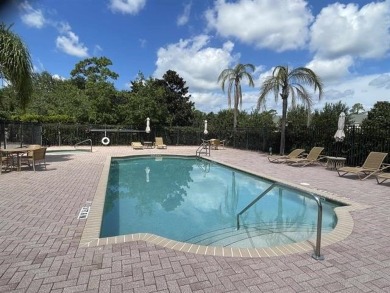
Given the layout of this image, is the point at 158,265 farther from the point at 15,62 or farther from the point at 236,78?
the point at 236,78

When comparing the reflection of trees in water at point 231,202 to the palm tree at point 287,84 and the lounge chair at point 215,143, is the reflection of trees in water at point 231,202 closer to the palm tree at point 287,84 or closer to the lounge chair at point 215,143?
the palm tree at point 287,84

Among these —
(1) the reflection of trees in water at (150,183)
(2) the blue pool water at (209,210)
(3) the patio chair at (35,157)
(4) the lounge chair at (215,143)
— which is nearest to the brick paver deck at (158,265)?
(2) the blue pool water at (209,210)

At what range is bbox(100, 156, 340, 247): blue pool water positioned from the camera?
537cm

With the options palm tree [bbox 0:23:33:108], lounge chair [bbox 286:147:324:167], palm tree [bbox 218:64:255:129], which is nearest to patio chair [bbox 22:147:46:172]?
palm tree [bbox 0:23:33:108]

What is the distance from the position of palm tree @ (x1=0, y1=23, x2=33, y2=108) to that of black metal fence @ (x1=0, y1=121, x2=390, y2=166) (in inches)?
121

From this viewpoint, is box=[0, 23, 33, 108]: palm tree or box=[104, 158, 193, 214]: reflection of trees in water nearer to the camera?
box=[104, 158, 193, 214]: reflection of trees in water

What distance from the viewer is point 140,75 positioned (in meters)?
24.7

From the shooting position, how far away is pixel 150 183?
10.3m

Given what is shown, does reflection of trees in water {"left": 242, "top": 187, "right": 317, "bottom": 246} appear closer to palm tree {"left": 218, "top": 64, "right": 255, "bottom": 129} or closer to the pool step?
the pool step

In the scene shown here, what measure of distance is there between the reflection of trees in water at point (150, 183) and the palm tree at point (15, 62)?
15.7 feet

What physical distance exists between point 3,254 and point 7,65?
9.15 meters

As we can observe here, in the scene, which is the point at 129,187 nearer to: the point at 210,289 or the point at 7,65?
the point at 7,65

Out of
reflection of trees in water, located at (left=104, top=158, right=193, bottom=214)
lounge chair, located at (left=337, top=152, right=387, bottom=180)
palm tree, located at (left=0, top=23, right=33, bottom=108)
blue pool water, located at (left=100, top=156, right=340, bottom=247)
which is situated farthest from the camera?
palm tree, located at (left=0, top=23, right=33, bottom=108)

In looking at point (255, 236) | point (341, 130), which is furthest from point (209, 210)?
point (341, 130)
